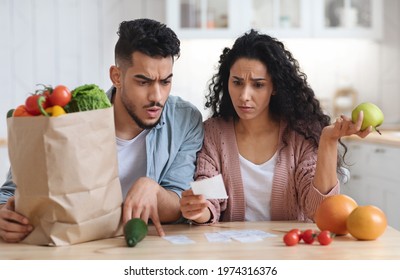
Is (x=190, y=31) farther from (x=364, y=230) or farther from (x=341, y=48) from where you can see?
(x=364, y=230)

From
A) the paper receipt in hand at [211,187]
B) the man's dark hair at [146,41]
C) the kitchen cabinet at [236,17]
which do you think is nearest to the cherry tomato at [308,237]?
the paper receipt in hand at [211,187]

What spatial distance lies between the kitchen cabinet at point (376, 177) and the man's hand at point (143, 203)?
195 centimetres

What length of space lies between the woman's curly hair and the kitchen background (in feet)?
7.20

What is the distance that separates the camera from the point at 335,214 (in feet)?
4.74

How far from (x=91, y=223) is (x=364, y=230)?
0.63m

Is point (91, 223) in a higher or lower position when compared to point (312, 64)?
lower

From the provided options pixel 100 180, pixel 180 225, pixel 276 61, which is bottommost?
pixel 180 225

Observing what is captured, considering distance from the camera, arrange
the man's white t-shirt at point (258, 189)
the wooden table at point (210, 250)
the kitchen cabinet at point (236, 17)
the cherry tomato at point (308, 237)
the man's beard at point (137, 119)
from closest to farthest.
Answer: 1. the wooden table at point (210, 250)
2. the cherry tomato at point (308, 237)
3. the man's beard at point (137, 119)
4. the man's white t-shirt at point (258, 189)
5. the kitchen cabinet at point (236, 17)

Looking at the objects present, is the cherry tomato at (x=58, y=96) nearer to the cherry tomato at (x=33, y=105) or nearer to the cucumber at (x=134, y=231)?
the cherry tomato at (x=33, y=105)

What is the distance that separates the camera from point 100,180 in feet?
4.50

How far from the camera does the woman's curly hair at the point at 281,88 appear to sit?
6.31 feet

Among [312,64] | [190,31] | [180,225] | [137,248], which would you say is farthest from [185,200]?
[312,64]

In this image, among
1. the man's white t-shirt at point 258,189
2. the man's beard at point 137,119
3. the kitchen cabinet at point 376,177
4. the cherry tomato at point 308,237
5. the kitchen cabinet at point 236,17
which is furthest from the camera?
the kitchen cabinet at point 236,17

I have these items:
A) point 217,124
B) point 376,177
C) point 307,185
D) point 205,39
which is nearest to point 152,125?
point 217,124
